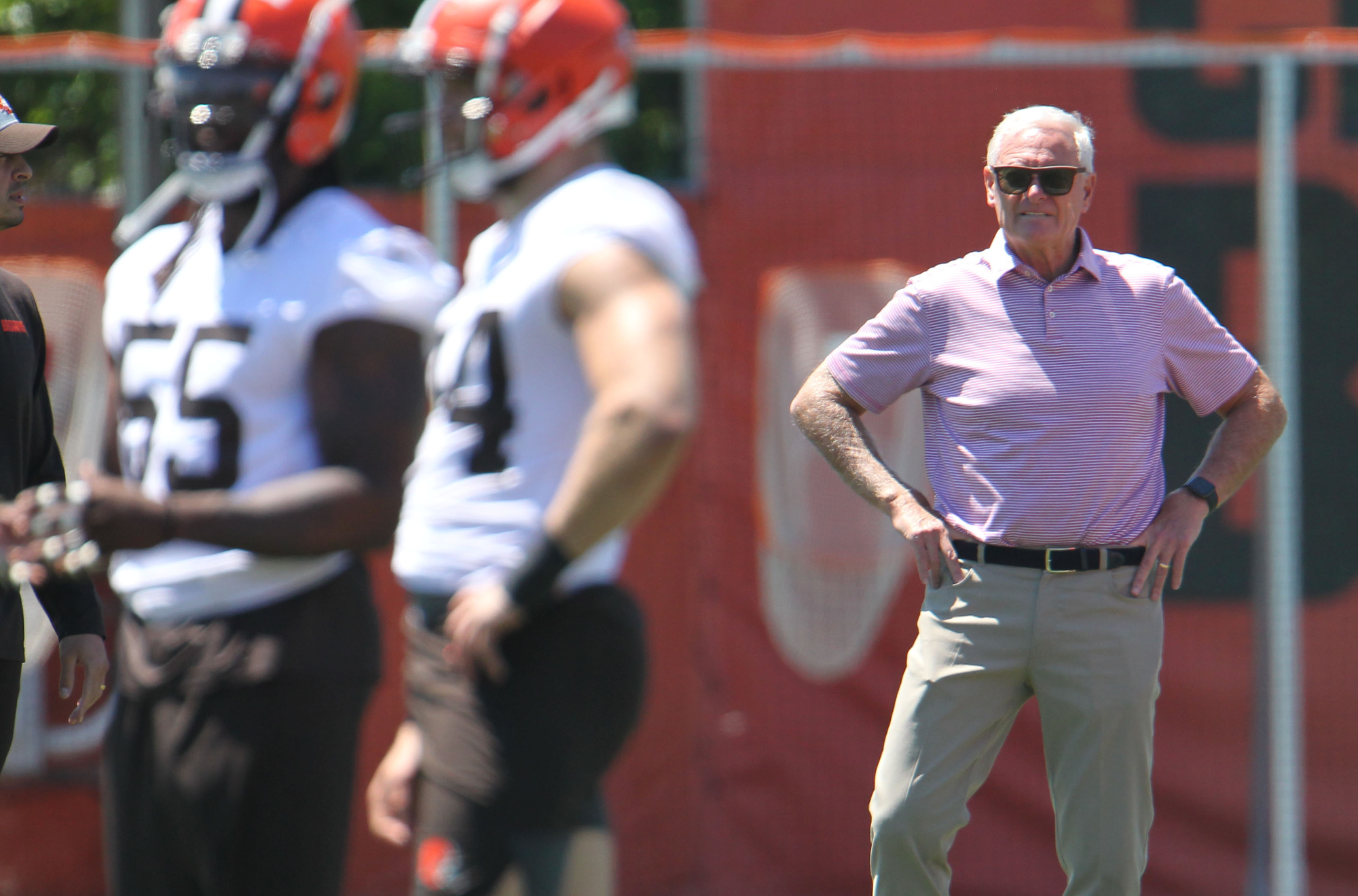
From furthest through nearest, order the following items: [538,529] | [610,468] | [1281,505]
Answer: [1281,505], [538,529], [610,468]

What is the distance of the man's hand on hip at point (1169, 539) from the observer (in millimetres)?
2840

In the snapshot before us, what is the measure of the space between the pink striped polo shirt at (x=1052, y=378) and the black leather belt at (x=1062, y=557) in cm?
2

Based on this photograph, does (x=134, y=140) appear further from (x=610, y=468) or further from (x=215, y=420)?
(x=610, y=468)

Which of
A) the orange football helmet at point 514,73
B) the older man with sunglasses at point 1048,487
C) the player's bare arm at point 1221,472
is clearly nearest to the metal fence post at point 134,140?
the orange football helmet at point 514,73

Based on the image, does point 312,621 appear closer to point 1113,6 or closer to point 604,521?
point 604,521

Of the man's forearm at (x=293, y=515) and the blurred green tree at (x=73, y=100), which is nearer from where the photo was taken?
the man's forearm at (x=293, y=515)

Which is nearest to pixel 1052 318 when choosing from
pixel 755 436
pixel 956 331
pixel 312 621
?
pixel 956 331

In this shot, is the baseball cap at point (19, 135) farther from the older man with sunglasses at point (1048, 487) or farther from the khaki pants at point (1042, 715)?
the khaki pants at point (1042, 715)

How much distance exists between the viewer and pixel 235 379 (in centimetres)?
269

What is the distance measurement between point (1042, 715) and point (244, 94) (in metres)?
1.86

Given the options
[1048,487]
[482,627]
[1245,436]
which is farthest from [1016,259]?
[482,627]

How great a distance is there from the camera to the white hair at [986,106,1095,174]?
2809 millimetres

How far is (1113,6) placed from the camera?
5.55m

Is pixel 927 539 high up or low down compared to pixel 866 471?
down
